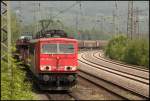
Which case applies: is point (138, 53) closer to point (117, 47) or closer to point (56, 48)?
point (117, 47)

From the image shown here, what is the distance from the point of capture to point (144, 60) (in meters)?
44.7

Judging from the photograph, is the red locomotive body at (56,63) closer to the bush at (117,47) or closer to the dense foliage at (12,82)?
the dense foliage at (12,82)

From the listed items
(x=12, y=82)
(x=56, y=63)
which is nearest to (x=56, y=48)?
(x=56, y=63)

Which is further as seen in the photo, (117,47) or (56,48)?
(117,47)

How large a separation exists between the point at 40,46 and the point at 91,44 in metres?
82.8

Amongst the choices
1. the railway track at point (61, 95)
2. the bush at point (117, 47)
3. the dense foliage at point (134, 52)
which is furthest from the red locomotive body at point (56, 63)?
the bush at point (117, 47)

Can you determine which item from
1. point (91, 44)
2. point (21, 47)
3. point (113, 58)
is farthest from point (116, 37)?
point (91, 44)

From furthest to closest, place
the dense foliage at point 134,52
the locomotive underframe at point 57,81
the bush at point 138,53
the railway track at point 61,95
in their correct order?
the dense foliage at point 134,52 → the bush at point 138,53 → the locomotive underframe at point 57,81 → the railway track at point 61,95

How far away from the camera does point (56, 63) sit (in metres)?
22.7

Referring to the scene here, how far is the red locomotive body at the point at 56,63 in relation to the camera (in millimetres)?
22516

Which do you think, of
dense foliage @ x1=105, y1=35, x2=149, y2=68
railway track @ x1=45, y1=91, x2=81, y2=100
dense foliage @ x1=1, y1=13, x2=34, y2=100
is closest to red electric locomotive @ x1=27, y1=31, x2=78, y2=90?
railway track @ x1=45, y1=91, x2=81, y2=100

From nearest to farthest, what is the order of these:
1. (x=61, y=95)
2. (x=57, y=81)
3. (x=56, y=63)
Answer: (x=61, y=95) < (x=57, y=81) < (x=56, y=63)

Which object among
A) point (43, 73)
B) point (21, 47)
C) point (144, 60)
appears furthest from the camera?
point (144, 60)

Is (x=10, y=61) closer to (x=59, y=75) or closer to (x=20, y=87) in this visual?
(x=20, y=87)
